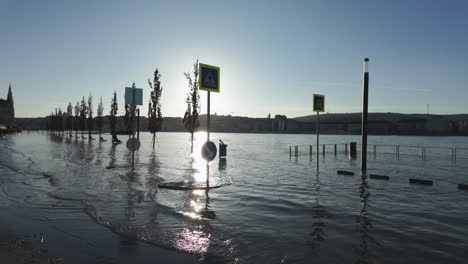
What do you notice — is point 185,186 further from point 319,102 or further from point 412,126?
point 412,126

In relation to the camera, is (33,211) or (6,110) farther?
(6,110)

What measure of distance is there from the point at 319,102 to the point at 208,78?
25.6 feet

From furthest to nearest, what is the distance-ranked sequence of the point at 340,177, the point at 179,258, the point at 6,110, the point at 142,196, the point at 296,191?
the point at 6,110 → the point at 340,177 → the point at 296,191 → the point at 142,196 → the point at 179,258

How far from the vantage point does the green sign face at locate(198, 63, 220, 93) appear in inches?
440

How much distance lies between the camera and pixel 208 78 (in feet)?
37.6

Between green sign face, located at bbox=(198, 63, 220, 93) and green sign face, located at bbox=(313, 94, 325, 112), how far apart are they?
6958 mm

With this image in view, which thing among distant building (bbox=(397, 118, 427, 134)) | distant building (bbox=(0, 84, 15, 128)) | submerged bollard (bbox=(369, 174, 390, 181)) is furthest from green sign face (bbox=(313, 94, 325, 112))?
distant building (bbox=(397, 118, 427, 134))

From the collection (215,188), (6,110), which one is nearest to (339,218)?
(215,188)

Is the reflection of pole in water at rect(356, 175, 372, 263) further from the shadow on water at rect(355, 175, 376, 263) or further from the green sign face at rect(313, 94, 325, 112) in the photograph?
the green sign face at rect(313, 94, 325, 112)

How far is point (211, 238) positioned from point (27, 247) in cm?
342

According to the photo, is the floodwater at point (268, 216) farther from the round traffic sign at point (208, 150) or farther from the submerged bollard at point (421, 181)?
the round traffic sign at point (208, 150)

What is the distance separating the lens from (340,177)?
53.0ft

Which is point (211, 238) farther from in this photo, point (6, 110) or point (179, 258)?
point (6, 110)

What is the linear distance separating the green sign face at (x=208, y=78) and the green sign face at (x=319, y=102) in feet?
22.8
